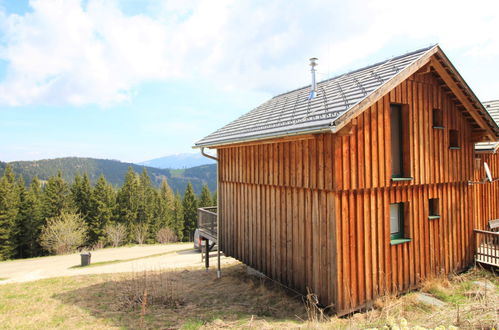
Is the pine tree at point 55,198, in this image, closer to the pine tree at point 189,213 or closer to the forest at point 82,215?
the forest at point 82,215

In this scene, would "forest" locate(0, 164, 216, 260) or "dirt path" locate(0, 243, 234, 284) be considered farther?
"forest" locate(0, 164, 216, 260)

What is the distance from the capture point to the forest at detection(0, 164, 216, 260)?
38906mm

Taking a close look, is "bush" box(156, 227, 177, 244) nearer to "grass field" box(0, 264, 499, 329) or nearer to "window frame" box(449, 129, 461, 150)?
"grass field" box(0, 264, 499, 329)

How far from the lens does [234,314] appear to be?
7.61 m

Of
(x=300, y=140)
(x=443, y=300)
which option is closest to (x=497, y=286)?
(x=443, y=300)

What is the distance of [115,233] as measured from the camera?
4472cm

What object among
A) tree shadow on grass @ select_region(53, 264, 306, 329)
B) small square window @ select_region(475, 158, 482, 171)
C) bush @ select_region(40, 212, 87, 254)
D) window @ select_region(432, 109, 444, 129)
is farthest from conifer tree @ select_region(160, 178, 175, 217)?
window @ select_region(432, 109, 444, 129)

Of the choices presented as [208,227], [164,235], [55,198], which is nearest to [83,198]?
[55,198]

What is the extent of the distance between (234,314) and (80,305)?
5225 millimetres

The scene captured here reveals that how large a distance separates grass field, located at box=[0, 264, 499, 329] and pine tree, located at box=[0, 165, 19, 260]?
3411cm

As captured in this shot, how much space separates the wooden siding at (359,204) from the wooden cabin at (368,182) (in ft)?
0.09

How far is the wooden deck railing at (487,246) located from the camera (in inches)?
360

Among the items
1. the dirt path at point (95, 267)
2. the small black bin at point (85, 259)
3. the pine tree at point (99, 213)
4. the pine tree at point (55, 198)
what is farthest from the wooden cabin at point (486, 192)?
the pine tree at point (55, 198)

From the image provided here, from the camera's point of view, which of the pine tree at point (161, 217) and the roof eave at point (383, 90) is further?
the pine tree at point (161, 217)
